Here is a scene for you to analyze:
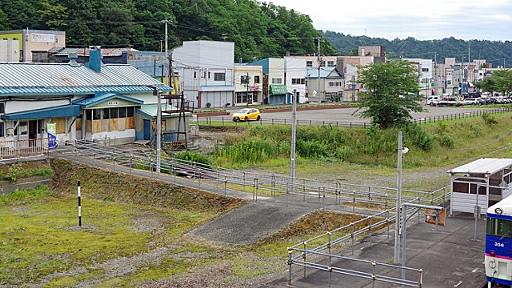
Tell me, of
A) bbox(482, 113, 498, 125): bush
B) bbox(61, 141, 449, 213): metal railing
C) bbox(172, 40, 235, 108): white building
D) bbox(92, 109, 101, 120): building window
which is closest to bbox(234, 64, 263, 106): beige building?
bbox(172, 40, 235, 108): white building

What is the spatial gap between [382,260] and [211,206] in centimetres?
923

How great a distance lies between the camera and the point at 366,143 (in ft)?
145

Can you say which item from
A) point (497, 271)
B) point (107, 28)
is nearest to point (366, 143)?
point (497, 271)

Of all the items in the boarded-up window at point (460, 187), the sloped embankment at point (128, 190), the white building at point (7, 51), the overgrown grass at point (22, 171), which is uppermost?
the white building at point (7, 51)

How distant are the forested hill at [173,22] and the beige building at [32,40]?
8712 mm

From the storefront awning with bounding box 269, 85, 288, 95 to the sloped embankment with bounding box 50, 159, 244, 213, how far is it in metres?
52.5

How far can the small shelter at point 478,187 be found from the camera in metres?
23.5

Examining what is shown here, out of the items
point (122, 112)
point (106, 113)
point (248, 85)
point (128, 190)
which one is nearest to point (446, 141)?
point (122, 112)

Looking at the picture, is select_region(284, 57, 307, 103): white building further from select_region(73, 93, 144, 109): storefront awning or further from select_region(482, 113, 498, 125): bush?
select_region(73, 93, 144, 109): storefront awning

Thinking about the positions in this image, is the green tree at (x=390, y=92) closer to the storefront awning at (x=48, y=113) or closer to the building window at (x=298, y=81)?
the storefront awning at (x=48, y=113)

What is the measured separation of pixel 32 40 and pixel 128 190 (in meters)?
54.0

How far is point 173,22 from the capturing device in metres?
96.2

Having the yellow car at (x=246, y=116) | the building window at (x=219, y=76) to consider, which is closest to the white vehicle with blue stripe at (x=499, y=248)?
the yellow car at (x=246, y=116)

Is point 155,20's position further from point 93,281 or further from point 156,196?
point 93,281
